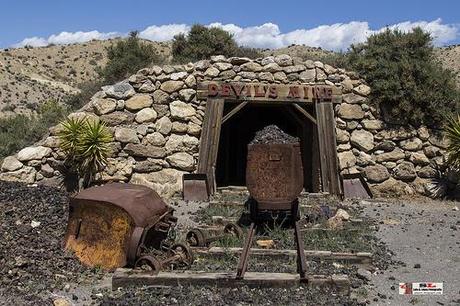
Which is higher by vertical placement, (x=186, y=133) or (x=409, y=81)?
(x=409, y=81)

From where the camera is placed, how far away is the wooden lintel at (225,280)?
5898mm

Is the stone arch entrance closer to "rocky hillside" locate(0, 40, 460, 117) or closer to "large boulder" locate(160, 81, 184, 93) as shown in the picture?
"large boulder" locate(160, 81, 184, 93)

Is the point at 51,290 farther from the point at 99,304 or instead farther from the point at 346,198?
the point at 346,198

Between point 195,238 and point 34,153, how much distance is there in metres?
5.24

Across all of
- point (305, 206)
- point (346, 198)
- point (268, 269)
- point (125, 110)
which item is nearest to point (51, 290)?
point (268, 269)

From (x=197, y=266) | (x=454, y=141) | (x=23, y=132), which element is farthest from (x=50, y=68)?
(x=197, y=266)

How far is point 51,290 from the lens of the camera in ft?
19.4

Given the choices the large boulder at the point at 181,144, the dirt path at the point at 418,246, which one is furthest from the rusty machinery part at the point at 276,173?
the large boulder at the point at 181,144

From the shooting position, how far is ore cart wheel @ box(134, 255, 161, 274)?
20.6 feet

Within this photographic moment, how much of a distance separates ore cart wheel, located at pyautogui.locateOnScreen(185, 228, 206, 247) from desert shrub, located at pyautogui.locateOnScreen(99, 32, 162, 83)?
8414 millimetres

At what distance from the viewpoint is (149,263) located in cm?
638

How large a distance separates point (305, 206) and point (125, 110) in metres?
4.50

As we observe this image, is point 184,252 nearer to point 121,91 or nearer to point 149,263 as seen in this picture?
point 149,263

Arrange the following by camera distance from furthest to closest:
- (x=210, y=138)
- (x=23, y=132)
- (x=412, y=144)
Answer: (x=23, y=132) < (x=412, y=144) < (x=210, y=138)
